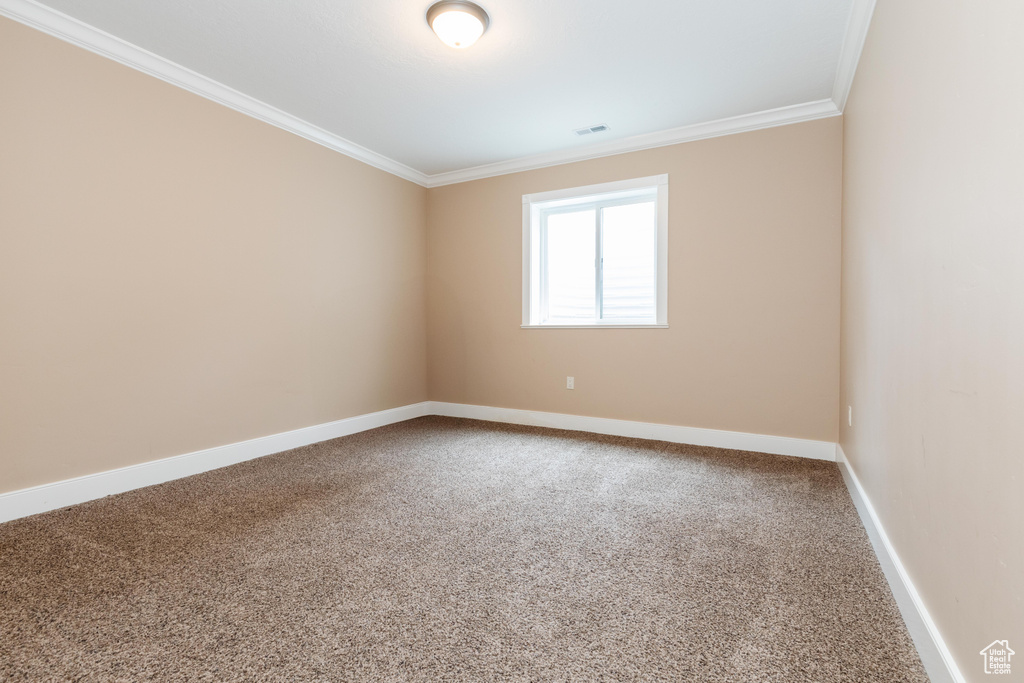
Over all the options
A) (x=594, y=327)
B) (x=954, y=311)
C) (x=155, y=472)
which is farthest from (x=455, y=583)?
(x=594, y=327)

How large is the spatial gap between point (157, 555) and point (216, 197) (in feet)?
7.39

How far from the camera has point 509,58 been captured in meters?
2.77

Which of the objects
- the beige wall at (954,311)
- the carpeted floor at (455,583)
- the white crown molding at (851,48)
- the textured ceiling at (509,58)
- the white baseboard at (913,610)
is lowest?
the carpeted floor at (455,583)

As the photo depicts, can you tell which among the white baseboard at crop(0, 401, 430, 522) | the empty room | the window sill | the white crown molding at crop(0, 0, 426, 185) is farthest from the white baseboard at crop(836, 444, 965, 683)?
the white crown molding at crop(0, 0, 426, 185)

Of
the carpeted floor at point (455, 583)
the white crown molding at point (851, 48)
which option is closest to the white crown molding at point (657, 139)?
the white crown molding at point (851, 48)

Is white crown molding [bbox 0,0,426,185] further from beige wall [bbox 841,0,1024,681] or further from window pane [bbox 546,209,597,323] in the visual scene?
beige wall [bbox 841,0,1024,681]

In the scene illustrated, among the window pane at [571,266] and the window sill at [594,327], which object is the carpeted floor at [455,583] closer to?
the window sill at [594,327]

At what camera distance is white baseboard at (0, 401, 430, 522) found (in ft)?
7.80

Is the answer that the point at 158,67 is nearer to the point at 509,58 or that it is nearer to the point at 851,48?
the point at 509,58

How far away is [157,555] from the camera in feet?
6.40

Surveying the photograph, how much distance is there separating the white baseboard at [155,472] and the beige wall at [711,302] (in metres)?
1.62

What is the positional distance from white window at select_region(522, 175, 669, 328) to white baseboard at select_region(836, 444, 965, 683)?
7.02 ft

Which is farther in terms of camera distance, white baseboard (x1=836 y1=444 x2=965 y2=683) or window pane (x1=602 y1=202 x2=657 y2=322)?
window pane (x1=602 y1=202 x2=657 y2=322)

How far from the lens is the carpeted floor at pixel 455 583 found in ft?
4.28
